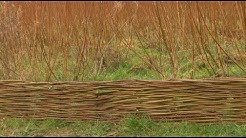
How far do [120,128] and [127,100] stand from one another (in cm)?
31

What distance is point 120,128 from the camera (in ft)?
13.0

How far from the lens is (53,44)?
5.41m

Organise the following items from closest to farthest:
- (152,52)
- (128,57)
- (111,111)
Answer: (111,111)
(152,52)
(128,57)

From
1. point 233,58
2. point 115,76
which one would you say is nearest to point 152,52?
point 115,76

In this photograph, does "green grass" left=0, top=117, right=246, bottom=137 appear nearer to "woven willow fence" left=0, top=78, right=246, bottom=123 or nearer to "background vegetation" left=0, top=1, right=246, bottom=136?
"woven willow fence" left=0, top=78, right=246, bottom=123

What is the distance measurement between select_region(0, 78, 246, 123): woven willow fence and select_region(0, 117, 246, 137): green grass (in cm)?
7

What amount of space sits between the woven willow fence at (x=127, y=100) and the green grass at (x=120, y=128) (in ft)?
0.24

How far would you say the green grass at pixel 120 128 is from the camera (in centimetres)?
372

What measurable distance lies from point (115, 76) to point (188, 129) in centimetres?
205

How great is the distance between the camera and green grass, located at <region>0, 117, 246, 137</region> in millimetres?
3725

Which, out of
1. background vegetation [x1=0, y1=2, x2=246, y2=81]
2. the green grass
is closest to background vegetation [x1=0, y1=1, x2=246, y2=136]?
background vegetation [x1=0, y1=2, x2=246, y2=81]

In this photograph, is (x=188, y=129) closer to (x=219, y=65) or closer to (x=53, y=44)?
(x=219, y=65)

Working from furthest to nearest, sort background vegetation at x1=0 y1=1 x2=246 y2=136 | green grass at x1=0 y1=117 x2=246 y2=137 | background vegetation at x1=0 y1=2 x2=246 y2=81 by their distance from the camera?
1. background vegetation at x1=0 y1=2 x2=246 y2=81
2. background vegetation at x1=0 y1=1 x2=246 y2=136
3. green grass at x1=0 y1=117 x2=246 y2=137

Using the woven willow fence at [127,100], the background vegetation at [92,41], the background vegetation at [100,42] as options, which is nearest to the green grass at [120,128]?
the woven willow fence at [127,100]
